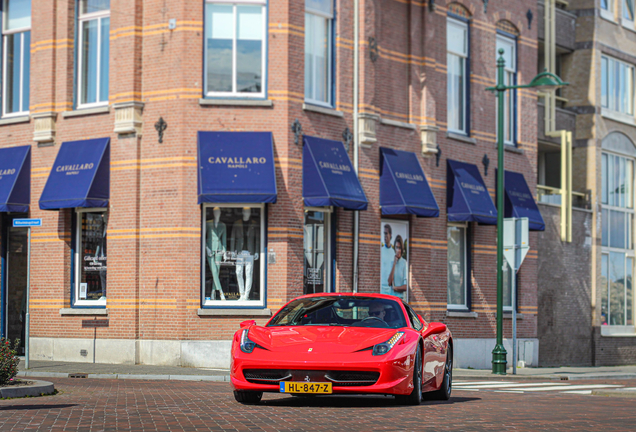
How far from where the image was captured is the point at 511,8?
27.1 meters

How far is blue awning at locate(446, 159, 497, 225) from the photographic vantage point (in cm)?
2411

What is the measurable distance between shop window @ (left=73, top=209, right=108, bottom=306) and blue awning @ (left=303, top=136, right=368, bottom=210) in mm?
4671

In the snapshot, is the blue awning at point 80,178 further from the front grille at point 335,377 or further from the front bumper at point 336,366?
the front grille at point 335,377

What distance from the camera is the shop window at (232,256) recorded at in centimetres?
1983

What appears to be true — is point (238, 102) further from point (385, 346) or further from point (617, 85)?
point (617, 85)

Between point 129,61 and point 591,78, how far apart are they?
1730cm

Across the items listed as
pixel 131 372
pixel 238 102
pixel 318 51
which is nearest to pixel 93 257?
pixel 131 372

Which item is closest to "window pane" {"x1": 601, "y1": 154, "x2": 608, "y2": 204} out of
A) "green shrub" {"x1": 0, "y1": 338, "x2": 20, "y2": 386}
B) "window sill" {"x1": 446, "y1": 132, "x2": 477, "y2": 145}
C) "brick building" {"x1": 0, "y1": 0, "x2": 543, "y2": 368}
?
"window sill" {"x1": 446, "y1": 132, "x2": 477, "y2": 145}

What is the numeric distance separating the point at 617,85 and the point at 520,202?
8.89 meters

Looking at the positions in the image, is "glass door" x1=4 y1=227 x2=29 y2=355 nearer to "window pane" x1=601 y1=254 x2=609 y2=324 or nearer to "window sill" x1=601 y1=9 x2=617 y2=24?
"window pane" x1=601 y1=254 x2=609 y2=324

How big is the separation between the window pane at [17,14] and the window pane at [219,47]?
5.04 m

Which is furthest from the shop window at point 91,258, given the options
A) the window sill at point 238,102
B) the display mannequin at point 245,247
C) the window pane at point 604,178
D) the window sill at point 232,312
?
the window pane at point 604,178

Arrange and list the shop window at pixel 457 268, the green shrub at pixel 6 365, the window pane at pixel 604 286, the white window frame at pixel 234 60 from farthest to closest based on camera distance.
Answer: the window pane at pixel 604 286 → the shop window at pixel 457 268 → the white window frame at pixel 234 60 → the green shrub at pixel 6 365

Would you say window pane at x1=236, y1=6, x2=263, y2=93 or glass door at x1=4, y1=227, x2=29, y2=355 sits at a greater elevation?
window pane at x1=236, y1=6, x2=263, y2=93
